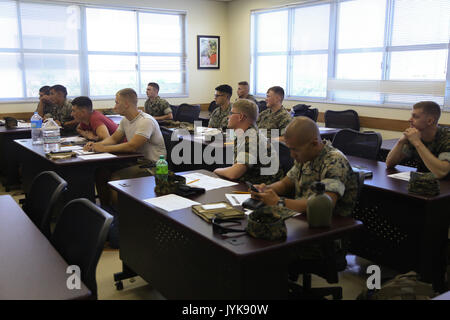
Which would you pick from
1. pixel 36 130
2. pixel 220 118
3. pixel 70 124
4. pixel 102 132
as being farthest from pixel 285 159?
pixel 70 124

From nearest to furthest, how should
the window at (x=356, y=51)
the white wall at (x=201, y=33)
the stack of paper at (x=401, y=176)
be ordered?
1. the stack of paper at (x=401, y=176)
2. the window at (x=356, y=51)
3. the white wall at (x=201, y=33)

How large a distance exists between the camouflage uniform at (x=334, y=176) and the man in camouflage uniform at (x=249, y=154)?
1.71ft

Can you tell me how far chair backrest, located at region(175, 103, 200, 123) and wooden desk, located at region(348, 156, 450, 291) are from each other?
411 cm

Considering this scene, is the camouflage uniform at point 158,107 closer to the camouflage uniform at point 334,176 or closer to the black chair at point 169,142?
the black chair at point 169,142

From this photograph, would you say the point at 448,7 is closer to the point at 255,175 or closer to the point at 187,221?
the point at 255,175

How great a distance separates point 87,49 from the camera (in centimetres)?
736

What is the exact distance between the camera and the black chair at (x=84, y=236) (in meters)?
1.54

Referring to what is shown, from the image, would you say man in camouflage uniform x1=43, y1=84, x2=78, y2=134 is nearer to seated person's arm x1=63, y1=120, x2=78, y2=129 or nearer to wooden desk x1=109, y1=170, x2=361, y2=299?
seated person's arm x1=63, y1=120, x2=78, y2=129

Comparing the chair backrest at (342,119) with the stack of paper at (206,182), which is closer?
the stack of paper at (206,182)

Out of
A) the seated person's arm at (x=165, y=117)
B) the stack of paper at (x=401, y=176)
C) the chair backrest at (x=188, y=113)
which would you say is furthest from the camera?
the seated person's arm at (x=165, y=117)

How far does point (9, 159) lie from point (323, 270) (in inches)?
181

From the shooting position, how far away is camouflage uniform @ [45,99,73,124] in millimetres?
6035

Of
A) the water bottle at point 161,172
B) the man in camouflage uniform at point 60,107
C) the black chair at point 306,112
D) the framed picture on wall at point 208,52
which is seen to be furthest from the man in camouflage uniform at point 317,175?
the framed picture on wall at point 208,52

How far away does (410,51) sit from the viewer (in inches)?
223
